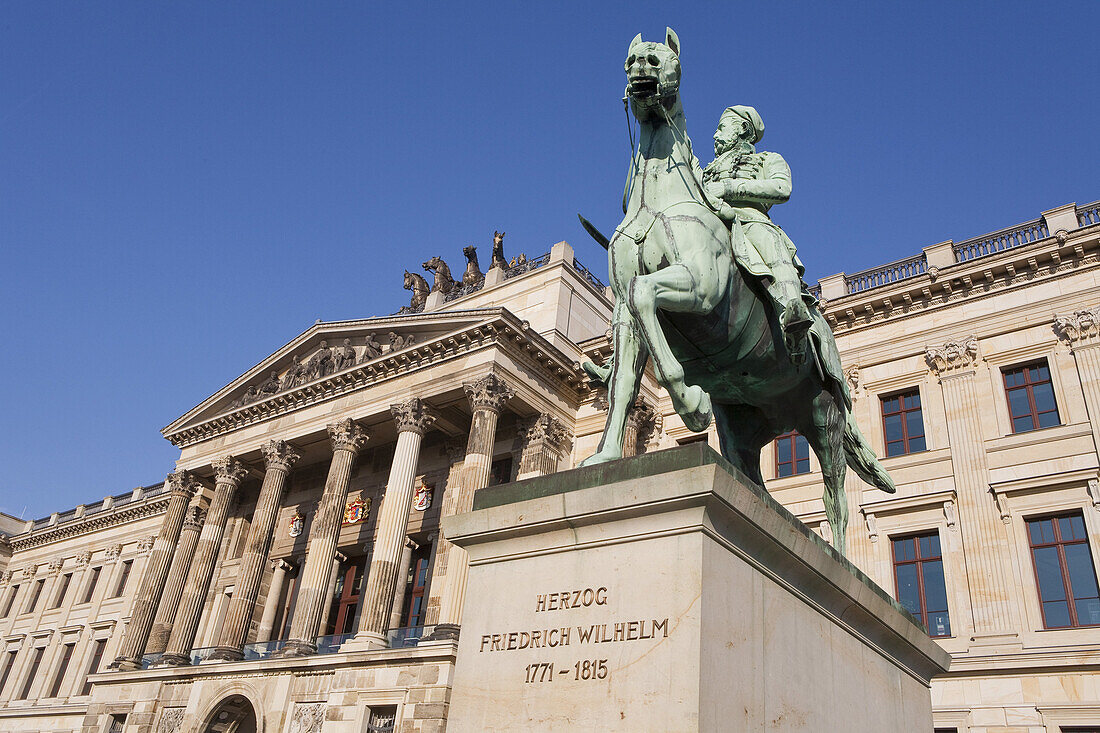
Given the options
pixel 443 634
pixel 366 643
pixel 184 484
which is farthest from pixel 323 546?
pixel 184 484

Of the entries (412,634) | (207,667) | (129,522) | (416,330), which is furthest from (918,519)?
(129,522)

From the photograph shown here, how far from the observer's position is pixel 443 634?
24562 mm

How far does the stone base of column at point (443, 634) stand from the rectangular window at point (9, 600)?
43289mm

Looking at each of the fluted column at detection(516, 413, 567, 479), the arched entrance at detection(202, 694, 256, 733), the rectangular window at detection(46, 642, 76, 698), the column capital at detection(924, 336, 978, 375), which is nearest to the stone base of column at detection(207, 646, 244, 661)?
the arched entrance at detection(202, 694, 256, 733)

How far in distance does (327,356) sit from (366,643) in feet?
40.3

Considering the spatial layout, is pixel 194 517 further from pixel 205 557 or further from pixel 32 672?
pixel 32 672

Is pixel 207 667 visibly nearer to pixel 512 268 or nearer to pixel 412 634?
pixel 412 634

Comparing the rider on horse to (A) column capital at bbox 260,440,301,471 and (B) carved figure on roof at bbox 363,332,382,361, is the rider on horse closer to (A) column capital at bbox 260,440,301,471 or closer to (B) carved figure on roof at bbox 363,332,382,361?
(B) carved figure on roof at bbox 363,332,382,361

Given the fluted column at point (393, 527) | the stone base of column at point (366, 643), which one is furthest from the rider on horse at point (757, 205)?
the fluted column at point (393, 527)

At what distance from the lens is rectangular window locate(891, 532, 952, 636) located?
21094mm

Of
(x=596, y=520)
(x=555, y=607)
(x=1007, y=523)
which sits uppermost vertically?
(x=1007, y=523)

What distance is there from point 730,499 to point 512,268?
32.9 m

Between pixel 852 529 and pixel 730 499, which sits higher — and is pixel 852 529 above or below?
above

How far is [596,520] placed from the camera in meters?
4.38
